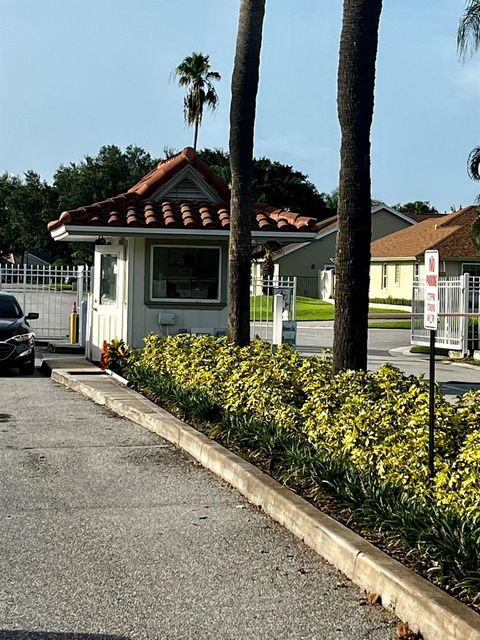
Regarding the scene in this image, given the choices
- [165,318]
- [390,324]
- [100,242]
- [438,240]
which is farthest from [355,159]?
[438,240]

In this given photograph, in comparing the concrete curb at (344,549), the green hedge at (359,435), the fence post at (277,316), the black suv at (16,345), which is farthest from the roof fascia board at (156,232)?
the concrete curb at (344,549)

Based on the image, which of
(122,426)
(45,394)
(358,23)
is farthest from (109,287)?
(358,23)

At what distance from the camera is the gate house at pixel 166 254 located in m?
18.3

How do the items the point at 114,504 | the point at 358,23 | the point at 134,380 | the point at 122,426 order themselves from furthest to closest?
the point at 134,380, the point at 122,426, the point at 358,23, the point at 114,504

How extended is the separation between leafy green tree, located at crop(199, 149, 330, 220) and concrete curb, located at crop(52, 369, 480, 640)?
72176 mm

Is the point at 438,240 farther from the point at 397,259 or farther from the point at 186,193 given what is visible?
the point at 186,193

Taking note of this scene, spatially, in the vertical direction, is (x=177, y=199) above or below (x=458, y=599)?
above

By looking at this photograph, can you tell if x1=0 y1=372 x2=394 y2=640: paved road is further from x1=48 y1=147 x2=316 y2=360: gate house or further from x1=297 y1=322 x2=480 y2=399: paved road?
x1=48 y1=147 x2=316 y2=360: gate house

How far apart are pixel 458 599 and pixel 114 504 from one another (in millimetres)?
3609

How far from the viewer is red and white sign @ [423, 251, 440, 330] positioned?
7.38 metres

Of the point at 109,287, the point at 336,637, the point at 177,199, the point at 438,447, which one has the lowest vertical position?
the point at 336,637

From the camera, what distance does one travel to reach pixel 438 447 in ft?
25.4

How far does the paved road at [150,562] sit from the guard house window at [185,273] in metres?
8.59

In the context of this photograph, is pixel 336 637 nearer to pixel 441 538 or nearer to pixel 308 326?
pixel 441 538
